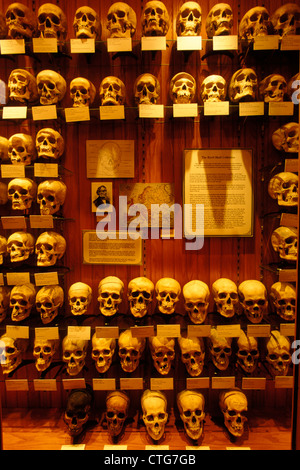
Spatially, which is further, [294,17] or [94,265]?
[94,265]

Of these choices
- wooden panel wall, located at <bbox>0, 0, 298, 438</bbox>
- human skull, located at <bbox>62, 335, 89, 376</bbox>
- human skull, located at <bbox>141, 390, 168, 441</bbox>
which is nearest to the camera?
human skull, located at <bbox>141, 390, 168, 441</bbox>

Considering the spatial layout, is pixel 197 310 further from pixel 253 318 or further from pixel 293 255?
pixel 293 255

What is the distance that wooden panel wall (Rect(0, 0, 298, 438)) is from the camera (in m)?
2.33

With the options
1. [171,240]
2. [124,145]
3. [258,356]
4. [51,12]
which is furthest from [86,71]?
[258,356]

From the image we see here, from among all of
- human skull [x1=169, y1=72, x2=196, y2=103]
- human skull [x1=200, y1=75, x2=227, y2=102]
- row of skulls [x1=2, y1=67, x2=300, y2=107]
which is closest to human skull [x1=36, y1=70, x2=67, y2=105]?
row of skulls [x1=2, y1=67, x2=300, y2=107]

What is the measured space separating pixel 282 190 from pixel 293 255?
469 mm

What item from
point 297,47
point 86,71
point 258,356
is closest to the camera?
point 297,47

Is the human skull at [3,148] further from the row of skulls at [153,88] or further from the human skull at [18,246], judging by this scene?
the human skull at [18,246]

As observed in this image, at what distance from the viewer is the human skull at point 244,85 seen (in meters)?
2.10

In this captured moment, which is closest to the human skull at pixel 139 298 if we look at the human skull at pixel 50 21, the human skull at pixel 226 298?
the human skull at pixel 226 298

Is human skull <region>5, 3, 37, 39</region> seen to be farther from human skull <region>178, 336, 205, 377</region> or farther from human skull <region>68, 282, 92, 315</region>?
human skull <region>178, 336, 205, 377</region>

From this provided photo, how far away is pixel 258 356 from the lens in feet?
7.13

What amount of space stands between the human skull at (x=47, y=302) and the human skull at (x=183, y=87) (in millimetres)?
1688

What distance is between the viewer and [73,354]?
212 cm
